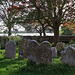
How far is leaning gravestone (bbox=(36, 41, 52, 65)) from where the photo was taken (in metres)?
6.99

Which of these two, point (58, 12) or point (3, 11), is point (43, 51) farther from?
point (3, 11)

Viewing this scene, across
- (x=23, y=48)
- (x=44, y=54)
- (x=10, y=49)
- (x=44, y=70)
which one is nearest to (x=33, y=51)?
(x=44, y=54)

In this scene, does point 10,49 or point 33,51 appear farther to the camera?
point 10,49

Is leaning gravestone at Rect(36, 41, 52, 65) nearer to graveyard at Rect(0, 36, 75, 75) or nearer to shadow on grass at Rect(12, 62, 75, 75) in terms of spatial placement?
graveyard at Rect(0, 36, 75, 75)

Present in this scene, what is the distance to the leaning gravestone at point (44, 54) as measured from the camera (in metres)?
6.99

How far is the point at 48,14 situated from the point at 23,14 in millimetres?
3030

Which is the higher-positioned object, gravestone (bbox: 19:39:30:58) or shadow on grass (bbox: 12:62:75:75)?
gravestone (bbox: 19:39:30:58)

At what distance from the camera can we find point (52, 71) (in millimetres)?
6246

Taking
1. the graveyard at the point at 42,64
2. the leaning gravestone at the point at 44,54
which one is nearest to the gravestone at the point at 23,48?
the graveyard at the point at 42,64

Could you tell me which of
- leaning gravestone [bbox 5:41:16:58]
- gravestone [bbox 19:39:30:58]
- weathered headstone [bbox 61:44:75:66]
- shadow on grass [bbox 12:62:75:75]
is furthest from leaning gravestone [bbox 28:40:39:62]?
leaning gravestone [bbox 5:41:16:58]

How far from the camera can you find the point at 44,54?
7.04 meters

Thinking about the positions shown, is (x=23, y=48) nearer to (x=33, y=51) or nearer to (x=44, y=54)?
(x=33, y=51)

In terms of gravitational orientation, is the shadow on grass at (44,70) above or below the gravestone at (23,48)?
below

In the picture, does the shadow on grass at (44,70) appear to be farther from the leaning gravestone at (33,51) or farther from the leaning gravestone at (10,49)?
the leaning gravestone at (10,49)
